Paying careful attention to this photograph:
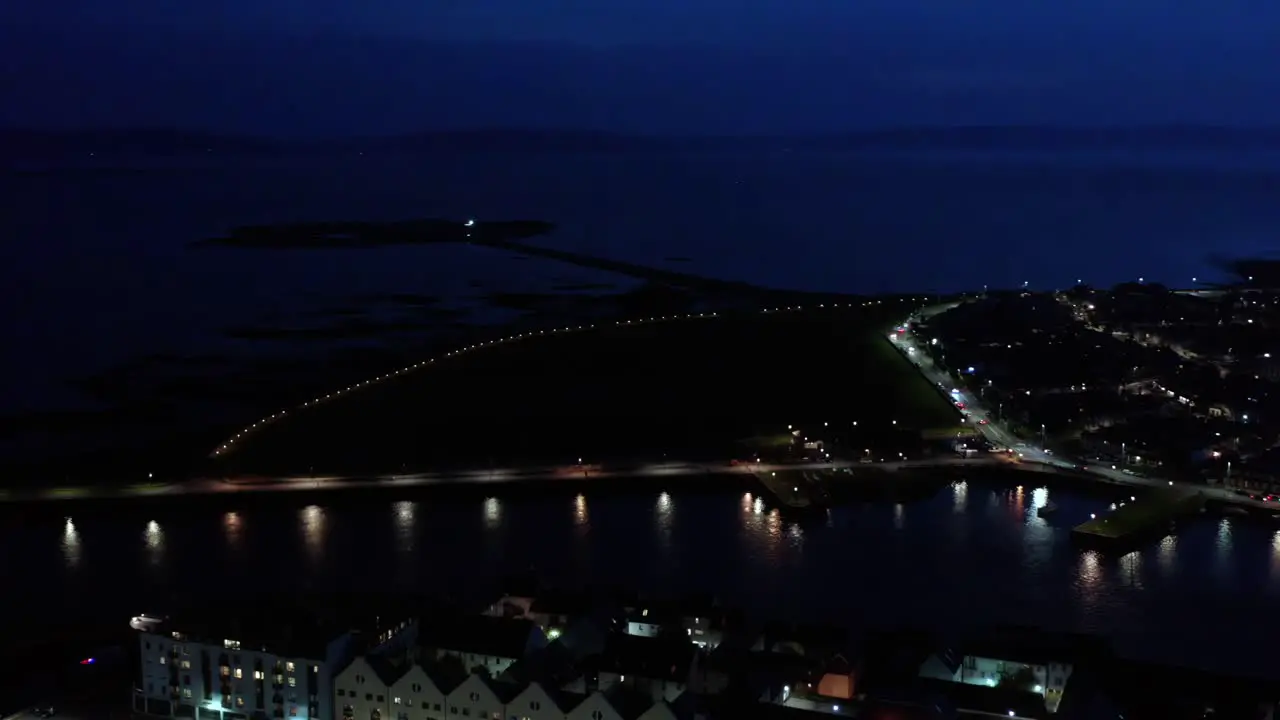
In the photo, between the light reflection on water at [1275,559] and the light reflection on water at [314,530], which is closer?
the light reflection on water at [1275,559]

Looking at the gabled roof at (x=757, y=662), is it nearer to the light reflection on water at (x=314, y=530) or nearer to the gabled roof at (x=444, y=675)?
the gabled roof at (x=444, y=675)

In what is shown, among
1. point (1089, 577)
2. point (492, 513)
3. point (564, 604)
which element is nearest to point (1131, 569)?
point (1089, 577)

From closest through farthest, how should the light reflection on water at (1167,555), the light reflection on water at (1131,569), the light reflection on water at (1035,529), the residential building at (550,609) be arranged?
the residential building at (550,609) → the light reflection on water at (1131,569) → the light reflection on water at (1167,555) → the light reflection on water at (1035,529)

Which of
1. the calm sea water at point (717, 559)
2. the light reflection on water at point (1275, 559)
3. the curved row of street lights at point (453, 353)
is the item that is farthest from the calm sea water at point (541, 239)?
the light reflection on water at point (1275, 559)

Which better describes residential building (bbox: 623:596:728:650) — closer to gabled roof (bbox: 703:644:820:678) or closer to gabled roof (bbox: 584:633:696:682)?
gabled roof (bbox: 703:644:820:678)

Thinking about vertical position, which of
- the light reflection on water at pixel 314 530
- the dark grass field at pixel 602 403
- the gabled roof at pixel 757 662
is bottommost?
the gabled roof at pixel 757 662

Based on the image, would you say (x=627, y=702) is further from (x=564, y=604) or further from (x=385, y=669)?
(x=564, y=604)

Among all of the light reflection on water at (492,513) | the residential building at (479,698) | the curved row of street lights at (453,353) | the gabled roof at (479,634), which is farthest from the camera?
the curved row of street lights at (453,353)
